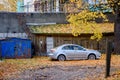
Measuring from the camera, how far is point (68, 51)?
33.3m

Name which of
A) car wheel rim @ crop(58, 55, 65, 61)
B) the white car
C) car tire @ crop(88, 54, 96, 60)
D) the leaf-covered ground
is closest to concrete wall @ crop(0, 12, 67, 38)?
the white car

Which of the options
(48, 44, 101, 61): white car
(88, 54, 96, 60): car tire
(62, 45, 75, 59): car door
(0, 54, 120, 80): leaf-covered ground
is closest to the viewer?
(0, 54, 120, 80): leaf-covered ground

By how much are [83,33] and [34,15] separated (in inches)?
258

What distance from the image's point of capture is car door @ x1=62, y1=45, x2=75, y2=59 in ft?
109

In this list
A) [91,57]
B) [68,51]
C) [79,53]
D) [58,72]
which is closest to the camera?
[58,72]

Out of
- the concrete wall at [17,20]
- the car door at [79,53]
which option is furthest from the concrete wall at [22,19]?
the car door at [79,53]

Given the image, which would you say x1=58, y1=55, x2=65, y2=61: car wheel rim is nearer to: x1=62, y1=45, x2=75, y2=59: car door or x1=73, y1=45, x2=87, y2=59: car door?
x1=62, y1=45, x2=75, y2=59: car door

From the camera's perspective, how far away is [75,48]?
110 feet

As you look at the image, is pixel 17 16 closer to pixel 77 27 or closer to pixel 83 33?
pixel 83 33

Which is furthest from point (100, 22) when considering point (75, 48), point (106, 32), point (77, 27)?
point (77, 27)

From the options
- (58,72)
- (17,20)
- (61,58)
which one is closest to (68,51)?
(61,58)

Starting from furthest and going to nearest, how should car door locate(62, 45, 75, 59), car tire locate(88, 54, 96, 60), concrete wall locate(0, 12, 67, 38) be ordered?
concrete wall locate(0, 12, 67, 38) < car tire locate(88, 54, 96, 60) < car door locate(62, 45, 75, 59)

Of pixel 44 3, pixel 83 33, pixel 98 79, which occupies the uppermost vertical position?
pixel 44 3

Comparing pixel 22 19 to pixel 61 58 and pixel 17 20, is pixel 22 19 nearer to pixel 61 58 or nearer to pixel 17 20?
pixel 17 20
